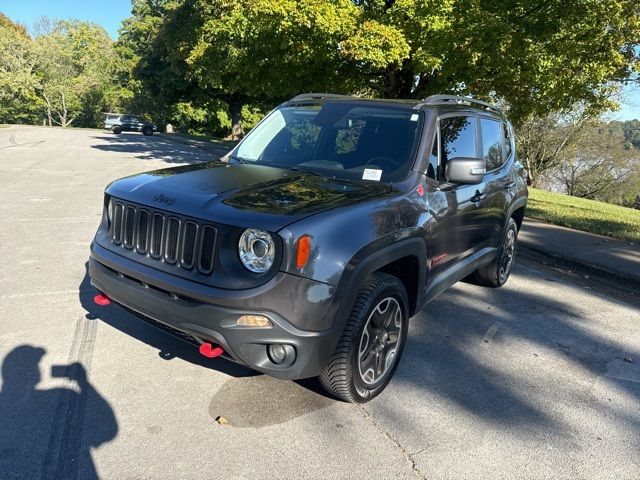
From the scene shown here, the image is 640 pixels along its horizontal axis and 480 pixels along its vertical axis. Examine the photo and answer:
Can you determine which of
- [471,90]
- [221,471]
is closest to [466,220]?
[221,471]

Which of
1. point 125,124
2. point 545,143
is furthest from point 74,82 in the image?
point 545,143

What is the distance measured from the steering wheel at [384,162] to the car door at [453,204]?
272 mm

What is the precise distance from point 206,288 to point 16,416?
133 cm

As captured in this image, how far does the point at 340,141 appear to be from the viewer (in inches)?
158

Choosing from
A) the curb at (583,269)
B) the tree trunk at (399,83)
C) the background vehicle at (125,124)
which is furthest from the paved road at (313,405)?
the background vehicle at (125,124)

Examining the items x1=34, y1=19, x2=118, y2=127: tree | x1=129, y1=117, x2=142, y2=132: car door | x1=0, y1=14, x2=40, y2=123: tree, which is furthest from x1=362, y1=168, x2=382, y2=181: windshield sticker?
x1=0, y1=14, x2=40, y2=123: tree

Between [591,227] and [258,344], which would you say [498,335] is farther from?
[591,227]

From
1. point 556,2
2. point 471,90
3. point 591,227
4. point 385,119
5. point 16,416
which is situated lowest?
point 16,416

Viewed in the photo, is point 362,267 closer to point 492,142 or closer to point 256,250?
point 256,250

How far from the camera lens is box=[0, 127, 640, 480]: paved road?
266cm

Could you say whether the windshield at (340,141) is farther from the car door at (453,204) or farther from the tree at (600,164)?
the tree at (600,164)

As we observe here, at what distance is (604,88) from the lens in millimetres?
12031

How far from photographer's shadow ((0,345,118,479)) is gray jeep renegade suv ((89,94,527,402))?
0.60m

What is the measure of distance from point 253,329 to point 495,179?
3318mm
